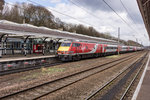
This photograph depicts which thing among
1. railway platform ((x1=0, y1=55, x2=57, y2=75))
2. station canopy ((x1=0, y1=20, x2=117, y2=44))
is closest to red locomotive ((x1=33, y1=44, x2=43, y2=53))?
station canopy ((x1=0, y1=20, x2=117, y2=44))

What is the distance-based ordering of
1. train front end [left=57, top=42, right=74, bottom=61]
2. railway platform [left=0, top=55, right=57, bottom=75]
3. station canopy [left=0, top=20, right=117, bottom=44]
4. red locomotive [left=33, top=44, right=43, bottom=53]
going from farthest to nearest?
1. red locomotive [left=33, top=44, right=43, bottom=53]
2. train front end [left=57, top=42, right=74, bottom=61]
3. station canopy [left=0, top=20, right=117, bottom=44]
4. railway platform [left=0, top=55, right=57, bottom=75]

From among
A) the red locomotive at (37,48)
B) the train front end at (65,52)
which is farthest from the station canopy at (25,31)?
the train front end at (65,52)

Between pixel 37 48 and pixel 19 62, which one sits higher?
pixel 37 48

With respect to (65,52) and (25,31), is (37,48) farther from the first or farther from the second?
(65,52)

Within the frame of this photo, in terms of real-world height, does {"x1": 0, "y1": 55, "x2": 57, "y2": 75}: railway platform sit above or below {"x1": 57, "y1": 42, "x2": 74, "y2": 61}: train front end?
below

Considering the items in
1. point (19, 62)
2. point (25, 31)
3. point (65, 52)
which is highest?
point (25, 31)

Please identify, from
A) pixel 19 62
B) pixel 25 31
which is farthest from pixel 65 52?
pixel 19 62

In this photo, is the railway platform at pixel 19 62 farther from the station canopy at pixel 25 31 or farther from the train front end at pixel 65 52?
the station canopy at pixel 25 31

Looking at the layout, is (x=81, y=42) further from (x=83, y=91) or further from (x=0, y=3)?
(x=0, y=3)

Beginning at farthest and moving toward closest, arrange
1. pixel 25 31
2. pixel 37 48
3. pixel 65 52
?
pixel 37 48, pixel 65 52, pixel 25 31

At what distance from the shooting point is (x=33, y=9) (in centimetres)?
4912

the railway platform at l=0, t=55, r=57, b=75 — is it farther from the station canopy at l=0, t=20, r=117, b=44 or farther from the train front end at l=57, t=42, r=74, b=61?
the station canopy at l=0, t=20, r=117, b=44

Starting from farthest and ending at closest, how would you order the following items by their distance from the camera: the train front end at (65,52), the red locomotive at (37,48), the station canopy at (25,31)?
the red locomotive at (37,48) → the train front end at (65,52) → the station canopy at (25,31)

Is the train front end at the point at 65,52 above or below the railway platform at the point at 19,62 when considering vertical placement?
above
